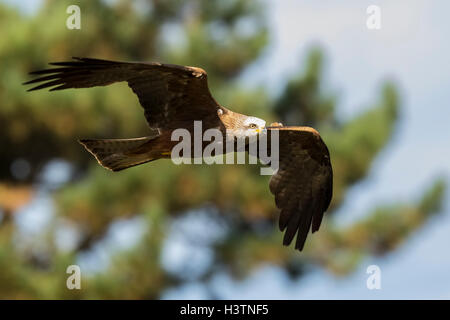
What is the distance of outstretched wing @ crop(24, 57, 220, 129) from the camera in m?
6.98

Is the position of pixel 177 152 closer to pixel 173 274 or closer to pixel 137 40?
pixel 173 274

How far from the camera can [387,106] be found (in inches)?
719

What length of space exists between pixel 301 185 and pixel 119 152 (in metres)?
1.96

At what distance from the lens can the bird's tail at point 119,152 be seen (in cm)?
742

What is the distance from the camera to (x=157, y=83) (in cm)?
730

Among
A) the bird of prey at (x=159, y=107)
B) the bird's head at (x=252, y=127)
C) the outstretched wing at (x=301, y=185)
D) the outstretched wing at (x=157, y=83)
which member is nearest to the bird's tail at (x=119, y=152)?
the bird of prey at (x=159, y=107)

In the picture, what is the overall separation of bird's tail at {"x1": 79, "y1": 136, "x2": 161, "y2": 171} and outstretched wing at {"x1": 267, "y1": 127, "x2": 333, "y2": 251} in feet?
4.85

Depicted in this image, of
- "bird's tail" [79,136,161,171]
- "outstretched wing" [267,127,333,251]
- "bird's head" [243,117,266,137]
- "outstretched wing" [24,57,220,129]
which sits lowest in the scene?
"outstretched wing" [267,127,333,251]

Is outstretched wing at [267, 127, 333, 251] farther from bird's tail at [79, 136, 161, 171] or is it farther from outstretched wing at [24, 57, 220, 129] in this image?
bird's tail at [79, 136, 161, 171]

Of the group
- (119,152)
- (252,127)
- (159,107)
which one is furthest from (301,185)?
(119,152)

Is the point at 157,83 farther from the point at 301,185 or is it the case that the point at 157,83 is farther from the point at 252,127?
the point at 301,185

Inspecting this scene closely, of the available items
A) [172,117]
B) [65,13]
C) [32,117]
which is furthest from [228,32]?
[172,117]

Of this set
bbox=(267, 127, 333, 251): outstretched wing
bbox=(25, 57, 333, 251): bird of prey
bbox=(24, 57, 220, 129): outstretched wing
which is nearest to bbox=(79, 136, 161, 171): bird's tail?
bbox=(25, 57, 333, 251): bird of prey

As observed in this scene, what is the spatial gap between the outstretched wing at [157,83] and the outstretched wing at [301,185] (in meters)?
1.26
